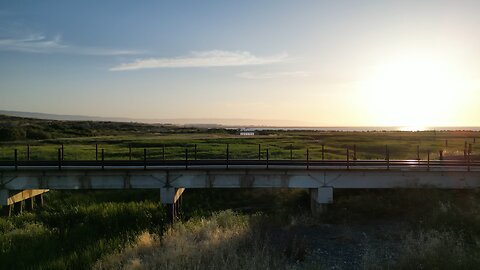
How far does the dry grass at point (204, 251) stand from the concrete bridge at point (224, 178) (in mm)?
3504

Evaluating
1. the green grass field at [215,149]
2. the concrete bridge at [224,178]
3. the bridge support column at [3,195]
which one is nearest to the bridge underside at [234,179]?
the concrete bridge at [224,178]

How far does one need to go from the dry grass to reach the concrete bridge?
350cm

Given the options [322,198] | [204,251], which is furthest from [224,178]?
[204,251]

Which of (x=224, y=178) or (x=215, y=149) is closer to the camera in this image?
(x=224, y=178)

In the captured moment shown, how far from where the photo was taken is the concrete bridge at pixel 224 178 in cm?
2480

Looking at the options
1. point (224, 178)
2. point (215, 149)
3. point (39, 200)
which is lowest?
point (39, 200)

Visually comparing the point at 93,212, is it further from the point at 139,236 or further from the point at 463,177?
the point at 463,177

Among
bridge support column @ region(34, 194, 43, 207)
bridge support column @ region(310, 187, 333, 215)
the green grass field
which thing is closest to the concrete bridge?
bridge support column @ region(310, 187, 333, 215)

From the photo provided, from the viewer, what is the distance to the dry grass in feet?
53.4

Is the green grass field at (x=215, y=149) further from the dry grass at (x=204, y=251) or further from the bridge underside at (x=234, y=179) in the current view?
the dry grass at (x=204, y=251)

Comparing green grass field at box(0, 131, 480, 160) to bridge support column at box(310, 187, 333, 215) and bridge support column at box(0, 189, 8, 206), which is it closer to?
bridge support column at box(0, 189, 8, 206)

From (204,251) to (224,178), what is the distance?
322 inches

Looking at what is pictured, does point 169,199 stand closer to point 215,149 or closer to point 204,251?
point 204,251

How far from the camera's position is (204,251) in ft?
57.5
